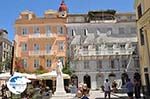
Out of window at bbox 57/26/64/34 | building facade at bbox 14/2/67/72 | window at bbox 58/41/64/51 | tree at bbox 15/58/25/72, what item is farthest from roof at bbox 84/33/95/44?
tree at bbox 15/58/25/72

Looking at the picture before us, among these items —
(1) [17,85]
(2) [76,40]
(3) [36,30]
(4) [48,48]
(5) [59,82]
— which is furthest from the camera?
(2) [76,40]

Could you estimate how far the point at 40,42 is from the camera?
49094mm

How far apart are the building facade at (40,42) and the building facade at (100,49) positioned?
1808 millimetres

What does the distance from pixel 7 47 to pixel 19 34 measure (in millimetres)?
18126

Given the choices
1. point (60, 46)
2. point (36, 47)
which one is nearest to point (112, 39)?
point (60, 46)

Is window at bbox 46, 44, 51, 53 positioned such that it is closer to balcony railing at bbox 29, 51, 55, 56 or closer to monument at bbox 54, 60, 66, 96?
balcony railing at bbox 29, 51, 55, 56

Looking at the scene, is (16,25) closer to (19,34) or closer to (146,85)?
(19,34)

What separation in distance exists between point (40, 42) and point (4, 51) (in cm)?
1749

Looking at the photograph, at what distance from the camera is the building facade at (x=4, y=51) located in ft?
188

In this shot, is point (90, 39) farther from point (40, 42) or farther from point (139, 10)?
point (139, 10)

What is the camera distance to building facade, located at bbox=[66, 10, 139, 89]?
157ft

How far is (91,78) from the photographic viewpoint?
47.7m

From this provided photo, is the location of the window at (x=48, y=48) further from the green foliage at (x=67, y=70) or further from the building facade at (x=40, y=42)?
the green foliage at (x=67, y=70)

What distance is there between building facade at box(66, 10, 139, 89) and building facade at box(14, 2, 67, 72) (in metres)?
1.81
